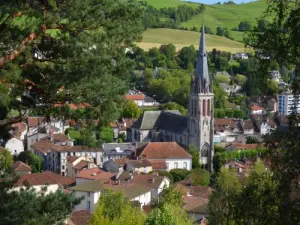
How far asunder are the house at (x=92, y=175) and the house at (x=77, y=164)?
1.96 metres

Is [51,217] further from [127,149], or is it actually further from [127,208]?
[127,149]

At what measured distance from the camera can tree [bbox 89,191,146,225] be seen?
17267mm

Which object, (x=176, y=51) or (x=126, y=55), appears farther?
(x=176, y=51)

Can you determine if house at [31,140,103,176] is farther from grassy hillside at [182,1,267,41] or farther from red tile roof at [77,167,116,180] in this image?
grassy hillside at [182,1,267,41]

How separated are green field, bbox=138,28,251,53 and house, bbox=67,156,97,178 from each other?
4921 cm

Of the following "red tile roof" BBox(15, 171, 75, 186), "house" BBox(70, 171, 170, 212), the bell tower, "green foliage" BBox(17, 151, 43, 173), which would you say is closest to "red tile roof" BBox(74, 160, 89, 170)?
"green foliage" BBox(17, 151, 43, 173)

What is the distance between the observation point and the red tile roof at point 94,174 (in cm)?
2942

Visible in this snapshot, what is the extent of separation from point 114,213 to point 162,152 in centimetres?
1901

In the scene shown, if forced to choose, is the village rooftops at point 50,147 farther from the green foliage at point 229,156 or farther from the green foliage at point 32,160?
the green foliage at point 229,156

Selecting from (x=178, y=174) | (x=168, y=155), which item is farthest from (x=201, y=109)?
(x=178, y=174)

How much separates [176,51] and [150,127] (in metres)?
39.9

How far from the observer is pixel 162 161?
121ft

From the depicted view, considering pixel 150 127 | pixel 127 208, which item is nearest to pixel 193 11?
pixel 150 127

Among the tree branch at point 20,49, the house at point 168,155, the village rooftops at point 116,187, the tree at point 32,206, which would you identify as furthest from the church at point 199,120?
the tree branch at point 20,49
